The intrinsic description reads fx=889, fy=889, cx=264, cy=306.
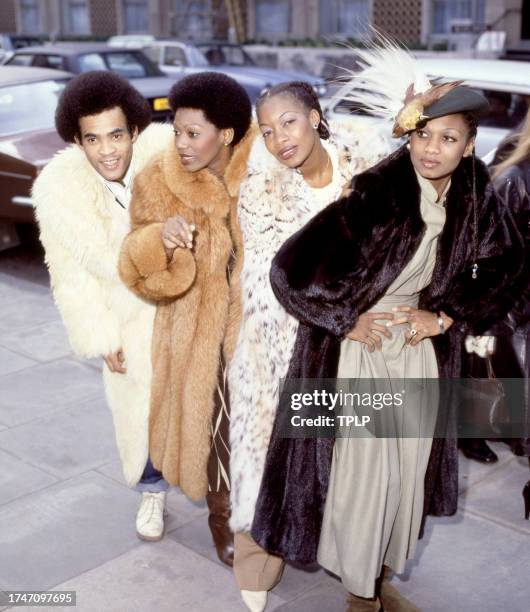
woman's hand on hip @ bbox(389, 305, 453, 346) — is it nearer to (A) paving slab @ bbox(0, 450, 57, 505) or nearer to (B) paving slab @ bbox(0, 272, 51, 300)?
(A) paving slab @ bbox(0, 450, 57, 505)

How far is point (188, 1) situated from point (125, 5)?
3078mm

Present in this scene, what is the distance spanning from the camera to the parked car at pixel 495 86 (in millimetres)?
7066


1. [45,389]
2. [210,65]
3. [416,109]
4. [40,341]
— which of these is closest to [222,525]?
[416,109]

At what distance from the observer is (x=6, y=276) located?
8.25m

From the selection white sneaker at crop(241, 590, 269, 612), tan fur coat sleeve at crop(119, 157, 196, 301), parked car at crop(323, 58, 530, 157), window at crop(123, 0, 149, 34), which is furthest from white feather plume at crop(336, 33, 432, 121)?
window at crop(123, 0, 149, 34)

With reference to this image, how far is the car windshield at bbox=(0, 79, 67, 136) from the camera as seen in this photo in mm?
8672

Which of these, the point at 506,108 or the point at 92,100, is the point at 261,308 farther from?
the point at 506,108

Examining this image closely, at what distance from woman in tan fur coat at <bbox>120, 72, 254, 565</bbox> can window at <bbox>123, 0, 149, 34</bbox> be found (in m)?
26.5

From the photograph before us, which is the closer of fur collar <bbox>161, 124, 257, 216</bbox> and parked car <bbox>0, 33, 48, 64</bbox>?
fur collar <bbox>161, 124, 257, 216</bbox>

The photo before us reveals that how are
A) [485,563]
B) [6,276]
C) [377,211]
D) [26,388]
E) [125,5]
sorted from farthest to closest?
[125,5]
[6,276]
[26,388]
[485,563]
[377,211]

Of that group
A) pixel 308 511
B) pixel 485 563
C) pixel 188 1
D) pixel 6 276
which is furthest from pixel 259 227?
pixel 188 1

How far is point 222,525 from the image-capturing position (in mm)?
3678

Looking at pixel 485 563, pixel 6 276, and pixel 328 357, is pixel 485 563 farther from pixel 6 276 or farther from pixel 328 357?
pixel 6 276

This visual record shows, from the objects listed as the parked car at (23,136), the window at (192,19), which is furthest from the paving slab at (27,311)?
the window at (192,19)
